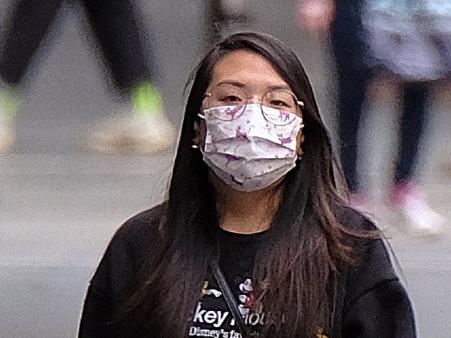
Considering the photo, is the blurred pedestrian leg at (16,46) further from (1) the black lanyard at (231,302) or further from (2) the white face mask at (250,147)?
(1) the black lanyard at (231,302)

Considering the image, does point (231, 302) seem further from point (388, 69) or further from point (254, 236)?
point (388, 69)

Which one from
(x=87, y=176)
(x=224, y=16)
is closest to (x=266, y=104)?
(x=87, y=176)

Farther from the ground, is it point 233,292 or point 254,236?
point 254,236

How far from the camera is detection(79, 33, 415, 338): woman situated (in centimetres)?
272

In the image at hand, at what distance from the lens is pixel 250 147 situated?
280cm

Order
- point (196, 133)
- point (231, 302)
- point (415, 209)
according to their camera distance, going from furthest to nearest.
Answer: point (415, 209) < point (196, 133) < point (231, 302)

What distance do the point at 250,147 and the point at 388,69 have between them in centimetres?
198

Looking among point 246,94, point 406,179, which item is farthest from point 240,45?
point 406,179

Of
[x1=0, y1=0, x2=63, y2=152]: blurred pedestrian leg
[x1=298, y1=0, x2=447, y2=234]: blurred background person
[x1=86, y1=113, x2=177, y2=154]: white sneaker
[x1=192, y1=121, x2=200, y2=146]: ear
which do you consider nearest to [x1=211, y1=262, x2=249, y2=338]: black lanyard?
[x1=192, y1=121, x2=200, y2=146]: ear

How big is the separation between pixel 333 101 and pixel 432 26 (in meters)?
0.42

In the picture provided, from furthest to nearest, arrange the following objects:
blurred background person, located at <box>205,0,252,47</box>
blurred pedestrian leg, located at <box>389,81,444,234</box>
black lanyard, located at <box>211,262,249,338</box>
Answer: blurred background person, located at <box>205,0,252,47</box>
blurred pedestrian leg, located at <box>389,81,444,234</box>
black lanyard, located at <box>211,262,249,338</box>

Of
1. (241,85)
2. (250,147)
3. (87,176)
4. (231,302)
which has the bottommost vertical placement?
(231,302)

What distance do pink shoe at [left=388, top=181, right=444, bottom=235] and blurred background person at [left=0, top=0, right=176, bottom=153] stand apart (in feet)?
2.65

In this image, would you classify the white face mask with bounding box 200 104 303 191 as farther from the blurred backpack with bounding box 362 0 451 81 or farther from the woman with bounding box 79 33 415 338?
the blurred backpack with bounding box 362 0 451 81
